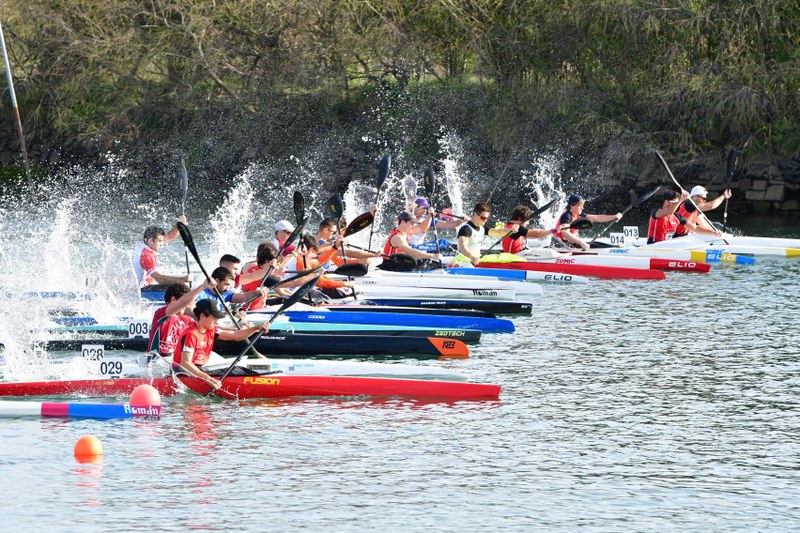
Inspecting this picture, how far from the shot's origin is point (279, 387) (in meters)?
12.8

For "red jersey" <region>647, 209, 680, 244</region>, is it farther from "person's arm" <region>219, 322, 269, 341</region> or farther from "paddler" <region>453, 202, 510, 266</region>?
"person's arm" <region>219, 322, 269, 341</region>

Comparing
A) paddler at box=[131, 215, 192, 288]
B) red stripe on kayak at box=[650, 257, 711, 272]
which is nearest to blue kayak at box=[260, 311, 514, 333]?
paddler at box=[131, 215, 192, 288]

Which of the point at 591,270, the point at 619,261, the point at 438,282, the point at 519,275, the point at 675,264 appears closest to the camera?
the point at 438,282

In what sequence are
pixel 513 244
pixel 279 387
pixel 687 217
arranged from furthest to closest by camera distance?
pixel 687 217, pixel 513 244, pixel 279 387

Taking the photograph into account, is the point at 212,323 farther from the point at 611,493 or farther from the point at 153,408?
the point at 611,493

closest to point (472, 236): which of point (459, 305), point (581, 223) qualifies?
point (581, 223)

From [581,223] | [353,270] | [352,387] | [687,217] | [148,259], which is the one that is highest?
[687,217]

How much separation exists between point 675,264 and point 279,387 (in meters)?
11.4

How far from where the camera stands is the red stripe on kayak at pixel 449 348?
15.0m

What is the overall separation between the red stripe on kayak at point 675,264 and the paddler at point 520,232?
6.62ft

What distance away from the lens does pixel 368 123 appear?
128ft

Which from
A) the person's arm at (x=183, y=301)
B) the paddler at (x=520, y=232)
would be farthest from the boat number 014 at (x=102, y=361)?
the paddler at (x=520, y=232)

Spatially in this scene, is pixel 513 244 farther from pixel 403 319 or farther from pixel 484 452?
pixel 484 452

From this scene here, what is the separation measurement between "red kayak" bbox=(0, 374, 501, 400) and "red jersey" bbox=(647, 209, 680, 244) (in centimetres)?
1124
